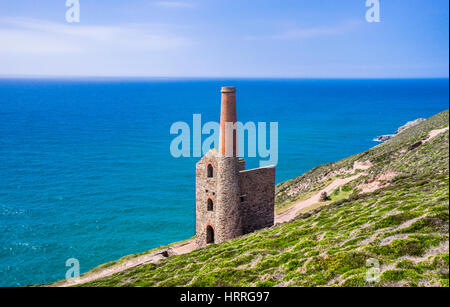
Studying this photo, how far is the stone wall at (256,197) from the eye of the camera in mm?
33291

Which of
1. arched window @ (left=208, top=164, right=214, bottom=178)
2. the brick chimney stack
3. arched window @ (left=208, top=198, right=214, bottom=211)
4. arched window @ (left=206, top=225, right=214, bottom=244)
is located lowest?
arched window @ (left=206, top=225, right=214, bottom=244)

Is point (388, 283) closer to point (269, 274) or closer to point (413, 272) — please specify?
point (413, 272)

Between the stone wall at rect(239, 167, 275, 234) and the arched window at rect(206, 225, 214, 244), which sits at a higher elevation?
the stone wall at rect(239, 167, 275, 234)

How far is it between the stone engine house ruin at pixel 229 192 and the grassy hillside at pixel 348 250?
352 centimetres

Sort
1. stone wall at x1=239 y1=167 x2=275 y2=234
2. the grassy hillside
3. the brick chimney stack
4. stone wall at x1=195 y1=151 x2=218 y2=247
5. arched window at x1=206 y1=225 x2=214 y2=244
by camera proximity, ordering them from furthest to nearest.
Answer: arched window at x1=206 y1=225 x2=214 y2=244, stone wall at x1=239 y1=167 x2=275 y2=234, stone wall at x1=195 y1=151 x2=218 y2=247, the brick chimney stack, the grassy hillside

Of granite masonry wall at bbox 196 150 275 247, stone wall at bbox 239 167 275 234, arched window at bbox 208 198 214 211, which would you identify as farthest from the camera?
arched window at bbox 208 198 214 211

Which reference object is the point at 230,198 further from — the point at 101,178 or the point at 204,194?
the point at 101,178

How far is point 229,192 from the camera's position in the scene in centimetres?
3189

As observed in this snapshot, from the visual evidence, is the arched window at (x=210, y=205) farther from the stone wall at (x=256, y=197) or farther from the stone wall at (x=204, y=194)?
the stone wall at (x=256, y=197)

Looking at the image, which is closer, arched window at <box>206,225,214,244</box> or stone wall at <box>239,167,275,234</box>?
stone wall at <box>239,167,275,234</box>

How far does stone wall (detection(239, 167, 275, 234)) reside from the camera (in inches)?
1311

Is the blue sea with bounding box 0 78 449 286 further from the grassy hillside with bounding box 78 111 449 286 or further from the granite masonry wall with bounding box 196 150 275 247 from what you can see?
the grassy hillside with bounding box 78 111 449 286

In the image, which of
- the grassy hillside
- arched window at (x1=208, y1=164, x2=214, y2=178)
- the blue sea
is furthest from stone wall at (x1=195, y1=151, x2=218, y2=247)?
the blue sea

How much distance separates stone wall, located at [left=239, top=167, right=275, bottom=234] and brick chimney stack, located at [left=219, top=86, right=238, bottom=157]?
2741 millimetres
